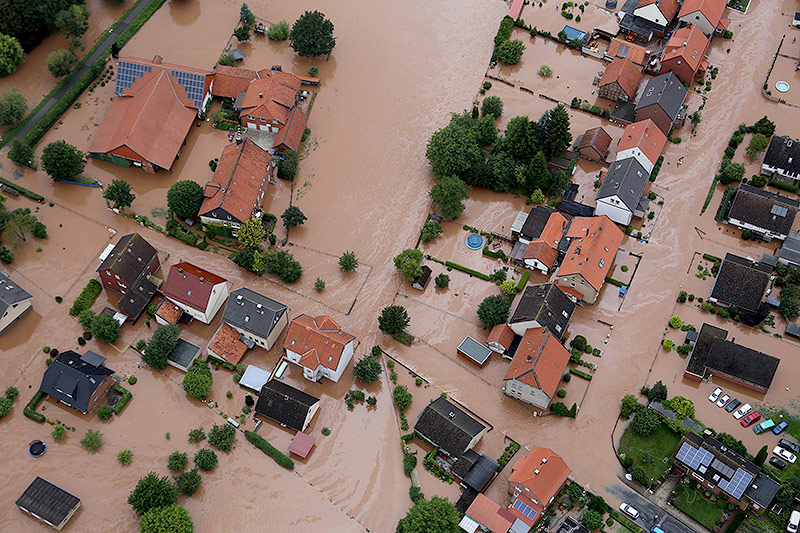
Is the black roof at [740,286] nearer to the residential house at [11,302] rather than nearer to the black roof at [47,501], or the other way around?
the black roof at [47,501]

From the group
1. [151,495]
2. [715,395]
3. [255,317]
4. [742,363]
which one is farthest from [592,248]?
[151,495]

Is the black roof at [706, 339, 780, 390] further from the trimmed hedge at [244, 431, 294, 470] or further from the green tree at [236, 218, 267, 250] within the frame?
the green tree at [236, 218, 267, 250]

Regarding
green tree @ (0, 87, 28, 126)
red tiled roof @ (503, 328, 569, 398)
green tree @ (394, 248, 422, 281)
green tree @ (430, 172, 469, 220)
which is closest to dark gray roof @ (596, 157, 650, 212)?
green tree @ (430, 172, 469, 220)

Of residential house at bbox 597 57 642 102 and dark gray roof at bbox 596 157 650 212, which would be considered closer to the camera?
dark gray roof at bbox 596 157 650 212

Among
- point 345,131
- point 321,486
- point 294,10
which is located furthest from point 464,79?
point 321,486

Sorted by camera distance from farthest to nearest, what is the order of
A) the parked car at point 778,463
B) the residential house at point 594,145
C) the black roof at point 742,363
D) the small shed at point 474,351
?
the residential house at point 594,145
the small shed at point 474,351
the black roof at point 742,363
the parked car at point 778,463

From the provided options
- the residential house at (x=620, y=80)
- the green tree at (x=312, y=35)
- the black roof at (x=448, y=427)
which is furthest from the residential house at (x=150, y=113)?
the residential house at (x=620, y=80)
